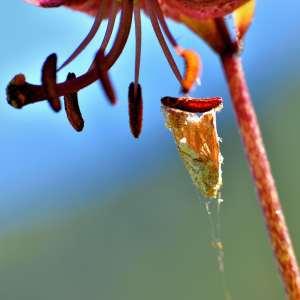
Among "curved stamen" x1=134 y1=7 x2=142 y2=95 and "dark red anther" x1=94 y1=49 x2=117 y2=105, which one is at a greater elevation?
"curved stamen" x1=134 y1=7 x2=142 y2=95

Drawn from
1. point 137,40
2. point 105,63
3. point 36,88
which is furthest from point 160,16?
point 36,88

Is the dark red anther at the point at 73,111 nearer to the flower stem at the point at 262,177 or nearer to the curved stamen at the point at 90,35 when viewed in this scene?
the curved stamen at the point at 90,35

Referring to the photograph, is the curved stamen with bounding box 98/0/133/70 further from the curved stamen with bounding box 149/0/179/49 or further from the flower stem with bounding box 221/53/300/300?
the flower stem with bounding box 221/53/300/300

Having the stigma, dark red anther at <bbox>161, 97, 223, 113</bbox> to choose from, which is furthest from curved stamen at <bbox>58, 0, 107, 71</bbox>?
dark red anther at <bbox>161, 97, 223, 113</bbox>

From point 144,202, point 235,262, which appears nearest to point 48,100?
point 235,262

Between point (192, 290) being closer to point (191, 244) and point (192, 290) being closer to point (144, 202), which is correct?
point (191, 244)

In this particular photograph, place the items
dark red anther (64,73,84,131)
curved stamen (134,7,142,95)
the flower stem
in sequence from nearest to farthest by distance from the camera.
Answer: the flower stem < dark red anther (64,73,84,131) < curved stamen (134,7,142,95)

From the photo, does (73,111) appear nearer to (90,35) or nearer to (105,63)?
(105,63)
